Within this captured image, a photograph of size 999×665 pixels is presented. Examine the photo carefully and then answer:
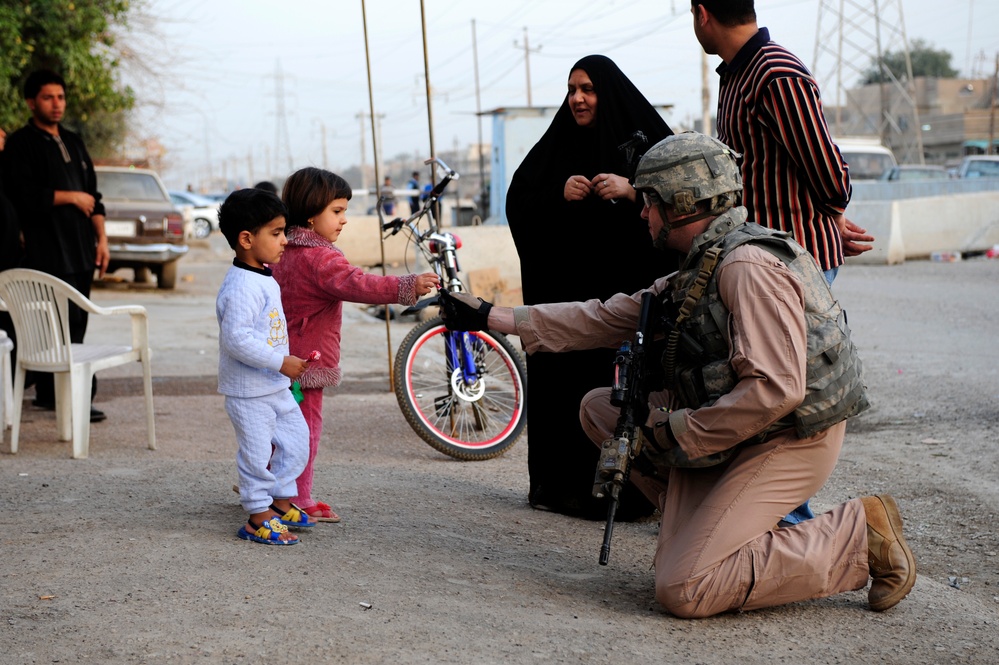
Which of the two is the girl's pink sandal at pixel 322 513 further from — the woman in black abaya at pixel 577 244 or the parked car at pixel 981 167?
the parked car at pixel 981 167

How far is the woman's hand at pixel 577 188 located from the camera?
4.33 meters

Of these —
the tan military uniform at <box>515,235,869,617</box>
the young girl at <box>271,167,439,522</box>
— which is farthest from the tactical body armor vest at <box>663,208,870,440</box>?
the young girl at <box>271,167,439,522</box>

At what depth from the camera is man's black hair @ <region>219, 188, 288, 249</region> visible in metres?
3.78

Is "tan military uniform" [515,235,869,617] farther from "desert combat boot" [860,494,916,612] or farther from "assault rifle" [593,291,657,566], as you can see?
"assault rifle" [593,291,657,566]

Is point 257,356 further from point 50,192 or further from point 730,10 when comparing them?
point 50,192

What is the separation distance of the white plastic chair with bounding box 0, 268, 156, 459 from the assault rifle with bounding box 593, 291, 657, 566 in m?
3.22

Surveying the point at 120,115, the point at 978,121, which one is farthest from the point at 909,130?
the point at 120,115

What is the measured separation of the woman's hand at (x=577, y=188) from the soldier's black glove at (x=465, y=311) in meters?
0.67

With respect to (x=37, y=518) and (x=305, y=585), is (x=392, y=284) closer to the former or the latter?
→ (x=305, y=585)

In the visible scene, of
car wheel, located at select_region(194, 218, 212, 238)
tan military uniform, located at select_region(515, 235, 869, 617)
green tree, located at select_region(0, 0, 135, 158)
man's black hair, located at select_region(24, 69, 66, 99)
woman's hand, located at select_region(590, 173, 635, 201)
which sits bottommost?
tan military uniform, located at select_region(515, 235, 869, 617)

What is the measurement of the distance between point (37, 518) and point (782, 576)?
109 inches

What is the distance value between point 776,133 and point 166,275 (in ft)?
Answer: 49.0

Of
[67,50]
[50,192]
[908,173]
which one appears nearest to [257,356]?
[50,192]

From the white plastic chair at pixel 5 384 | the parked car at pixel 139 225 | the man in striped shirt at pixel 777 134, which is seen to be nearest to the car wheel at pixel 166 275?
the parked car at pixel 139 225
